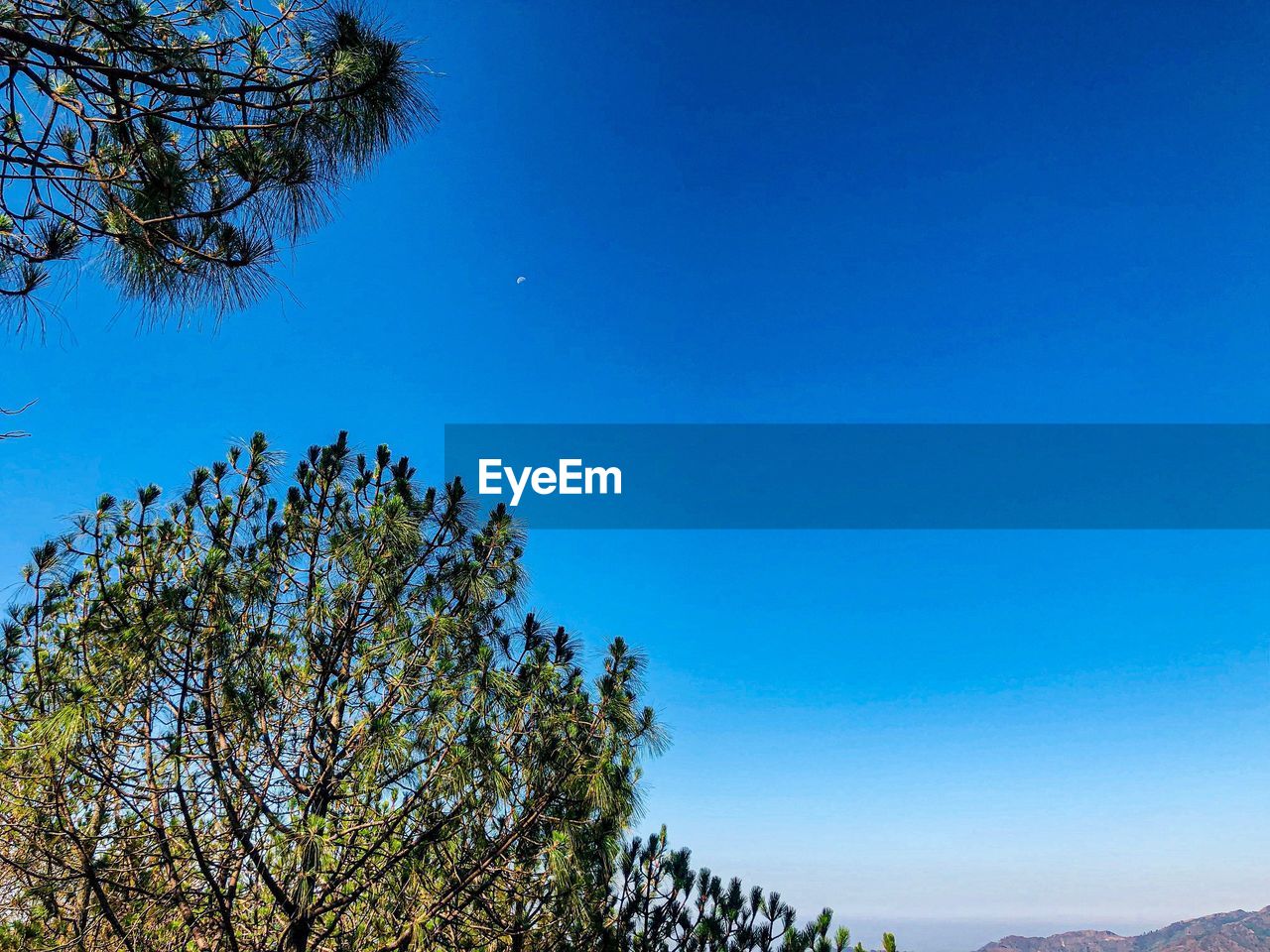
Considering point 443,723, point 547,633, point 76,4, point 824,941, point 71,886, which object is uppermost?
point 76,4

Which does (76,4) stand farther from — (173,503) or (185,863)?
(185,863)

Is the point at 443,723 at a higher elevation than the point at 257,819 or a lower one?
higher

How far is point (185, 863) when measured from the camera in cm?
585

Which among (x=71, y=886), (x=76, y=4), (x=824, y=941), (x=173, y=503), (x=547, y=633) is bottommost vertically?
(x=824, y=941)

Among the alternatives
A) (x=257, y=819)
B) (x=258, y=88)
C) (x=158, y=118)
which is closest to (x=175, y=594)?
(x=257, y=819)

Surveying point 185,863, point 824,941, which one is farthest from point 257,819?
point 824,941

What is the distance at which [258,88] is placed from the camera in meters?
3.67

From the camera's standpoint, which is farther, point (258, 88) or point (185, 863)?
point (185, 863)

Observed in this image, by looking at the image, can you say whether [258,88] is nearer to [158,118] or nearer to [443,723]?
[158,118]

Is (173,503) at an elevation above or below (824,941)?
above

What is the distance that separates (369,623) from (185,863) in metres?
2.06

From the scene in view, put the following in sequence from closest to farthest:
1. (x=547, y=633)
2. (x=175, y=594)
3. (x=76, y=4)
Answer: (x=76, y=4), (x=175, y=594), (x=547, y=633)

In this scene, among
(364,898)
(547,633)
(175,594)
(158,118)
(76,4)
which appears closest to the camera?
(76,4)

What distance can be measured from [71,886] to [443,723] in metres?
2.86
